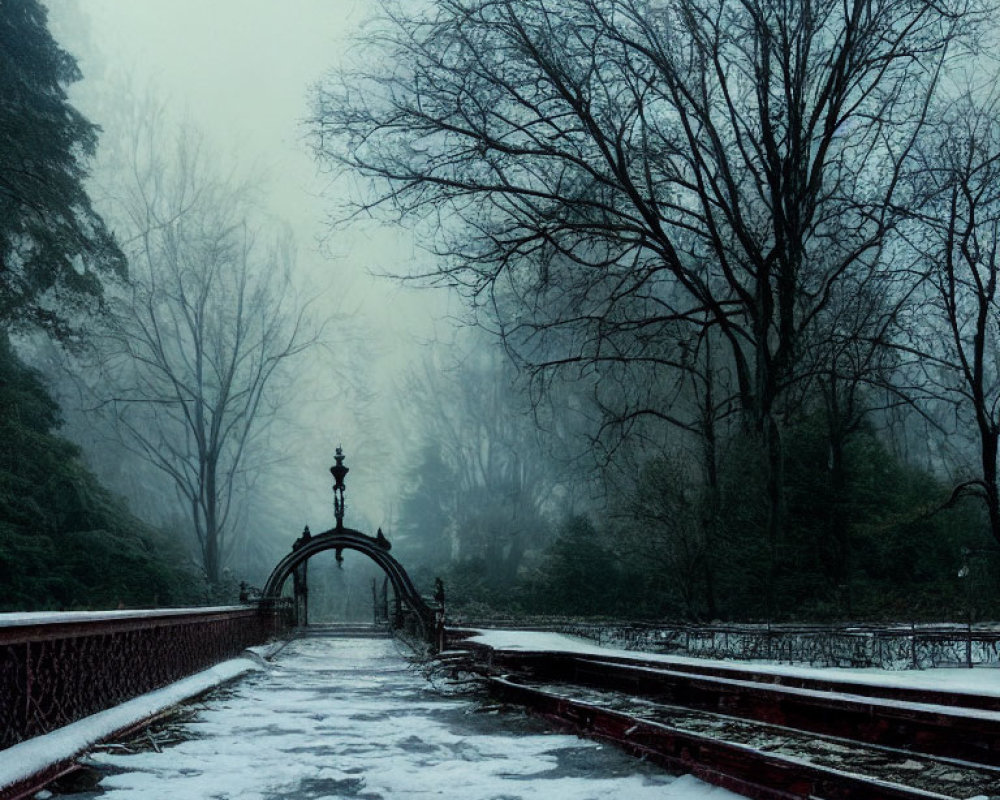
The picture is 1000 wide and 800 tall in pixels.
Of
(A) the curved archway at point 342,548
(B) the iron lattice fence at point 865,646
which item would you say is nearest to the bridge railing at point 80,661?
(B) the iron lattice fence at point 865,646

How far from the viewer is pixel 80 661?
7.13m

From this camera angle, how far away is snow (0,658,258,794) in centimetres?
524

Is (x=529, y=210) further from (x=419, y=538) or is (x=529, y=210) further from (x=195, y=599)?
(x=419, y=538)

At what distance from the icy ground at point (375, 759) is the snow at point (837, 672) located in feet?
6.21

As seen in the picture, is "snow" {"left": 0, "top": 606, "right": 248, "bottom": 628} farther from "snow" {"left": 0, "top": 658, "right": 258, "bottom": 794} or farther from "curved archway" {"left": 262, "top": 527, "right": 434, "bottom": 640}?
"curved archway" {"left": 262, "top": 527, "right": 434, "bottom": 640}

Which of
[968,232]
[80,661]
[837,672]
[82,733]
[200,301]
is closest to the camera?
[82,733]

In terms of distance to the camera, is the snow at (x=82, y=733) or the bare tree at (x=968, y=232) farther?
the bare tree at (x=968, y=232)

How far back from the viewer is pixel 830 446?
86.3 feet

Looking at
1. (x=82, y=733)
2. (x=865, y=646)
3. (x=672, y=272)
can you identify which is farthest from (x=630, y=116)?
(x=82, y=733)

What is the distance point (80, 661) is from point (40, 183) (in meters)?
22.0

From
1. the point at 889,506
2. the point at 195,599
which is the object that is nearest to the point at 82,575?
the point at 195,599

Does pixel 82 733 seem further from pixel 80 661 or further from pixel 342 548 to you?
pixel 342 548

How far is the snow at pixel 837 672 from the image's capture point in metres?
6.99

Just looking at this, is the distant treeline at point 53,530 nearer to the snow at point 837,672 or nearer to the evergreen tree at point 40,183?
the evergreen tree at point 40,183
